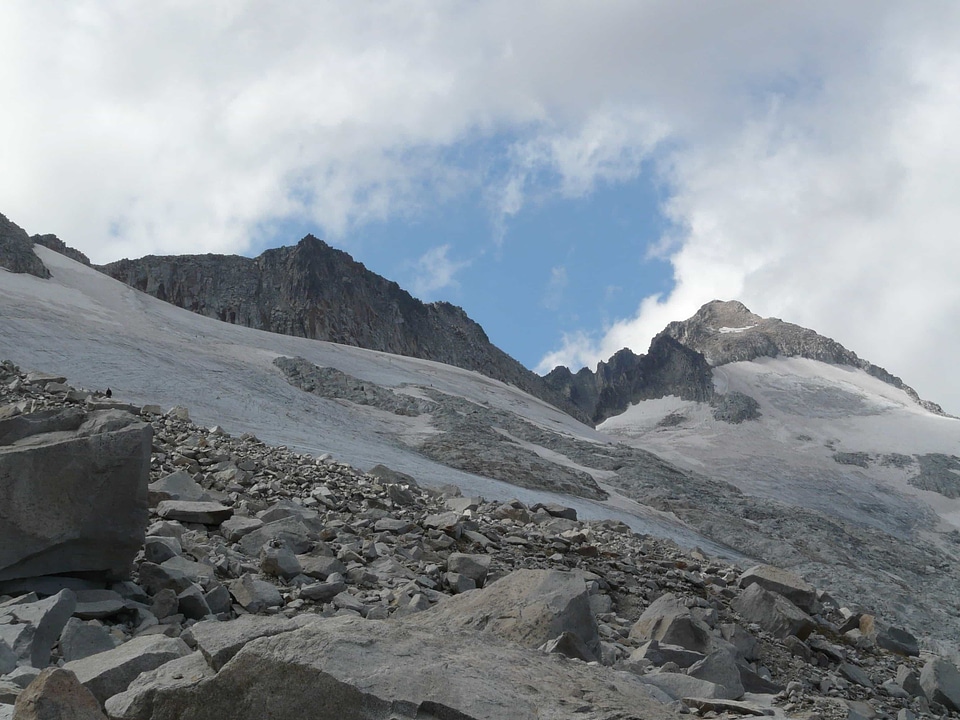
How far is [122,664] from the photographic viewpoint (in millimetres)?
4418

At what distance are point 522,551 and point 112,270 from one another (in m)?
77.6

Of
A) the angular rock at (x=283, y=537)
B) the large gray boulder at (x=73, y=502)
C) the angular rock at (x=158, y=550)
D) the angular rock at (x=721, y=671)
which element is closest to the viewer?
the large gray boulder at (x=73, y=502)

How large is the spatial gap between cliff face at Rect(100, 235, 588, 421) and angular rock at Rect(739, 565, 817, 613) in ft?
245

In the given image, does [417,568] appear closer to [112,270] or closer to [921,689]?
[921,689]

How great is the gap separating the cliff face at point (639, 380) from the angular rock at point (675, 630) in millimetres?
93511

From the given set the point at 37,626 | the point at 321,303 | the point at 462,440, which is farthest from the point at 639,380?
the point at 37,626

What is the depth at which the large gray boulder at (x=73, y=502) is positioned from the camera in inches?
263

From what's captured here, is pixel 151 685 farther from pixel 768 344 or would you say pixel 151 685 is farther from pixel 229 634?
pixel 768 344

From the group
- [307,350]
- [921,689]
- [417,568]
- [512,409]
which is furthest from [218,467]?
[512,409]

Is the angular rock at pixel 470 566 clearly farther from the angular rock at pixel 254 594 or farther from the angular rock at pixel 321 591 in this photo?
the angular rock at pixel 254 594

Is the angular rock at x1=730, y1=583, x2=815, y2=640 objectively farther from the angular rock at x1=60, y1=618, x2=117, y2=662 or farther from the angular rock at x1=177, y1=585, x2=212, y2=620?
the angular rock at x1=60, y1=618, x2=117, y2=662

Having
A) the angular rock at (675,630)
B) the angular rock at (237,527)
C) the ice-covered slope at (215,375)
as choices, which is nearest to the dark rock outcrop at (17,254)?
the ice-covered slope at (215,375)

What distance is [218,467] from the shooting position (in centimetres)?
1285

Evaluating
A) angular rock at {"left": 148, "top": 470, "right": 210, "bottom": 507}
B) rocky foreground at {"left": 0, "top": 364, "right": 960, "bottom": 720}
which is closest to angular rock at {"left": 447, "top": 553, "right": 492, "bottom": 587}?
rocky foreground at {"left": 0, "top": 364, "right": 960, "bottom": 720}
